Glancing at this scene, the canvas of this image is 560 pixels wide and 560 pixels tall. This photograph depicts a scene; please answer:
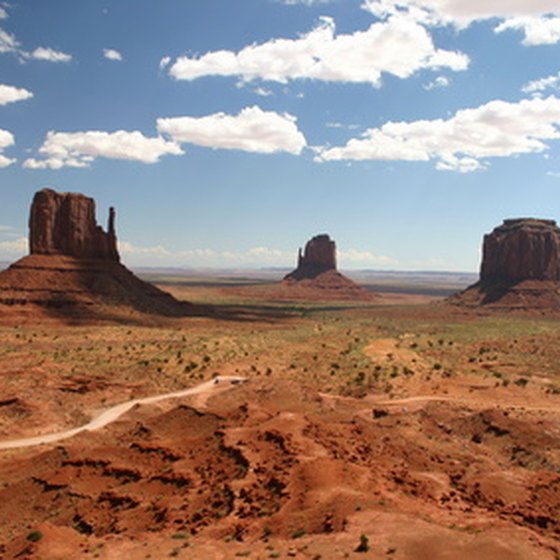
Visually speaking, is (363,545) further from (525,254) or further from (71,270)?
(525,254)

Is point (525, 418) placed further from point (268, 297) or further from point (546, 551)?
point (268, 297)

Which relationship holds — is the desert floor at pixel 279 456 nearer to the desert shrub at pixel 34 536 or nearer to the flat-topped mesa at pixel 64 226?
the desert shrub at pixel 34 536

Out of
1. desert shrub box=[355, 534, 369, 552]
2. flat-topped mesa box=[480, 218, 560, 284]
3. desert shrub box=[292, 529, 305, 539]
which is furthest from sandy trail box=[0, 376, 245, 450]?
flat-topped mesa box=[480, 218, 560, 284]

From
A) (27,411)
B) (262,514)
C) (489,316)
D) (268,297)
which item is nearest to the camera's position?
(262,514)

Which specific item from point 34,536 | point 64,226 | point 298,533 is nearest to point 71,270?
point 64,226

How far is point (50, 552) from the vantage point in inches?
Result: 725

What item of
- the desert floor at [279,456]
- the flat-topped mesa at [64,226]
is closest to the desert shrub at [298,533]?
the desert floor at [279,456]

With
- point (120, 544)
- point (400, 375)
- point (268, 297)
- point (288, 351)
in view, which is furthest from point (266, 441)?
point (268, 297)

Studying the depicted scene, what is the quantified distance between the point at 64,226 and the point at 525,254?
112290 mm

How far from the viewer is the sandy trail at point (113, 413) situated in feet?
103

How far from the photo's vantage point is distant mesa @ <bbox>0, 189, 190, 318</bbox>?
82062 millimetres

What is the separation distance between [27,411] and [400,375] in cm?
3114

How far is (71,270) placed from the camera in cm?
8869

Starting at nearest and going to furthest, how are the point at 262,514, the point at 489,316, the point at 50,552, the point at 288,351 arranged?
the point at 50,552 < the point at 262,514 < the point at 288,351 < the point at 489,316
